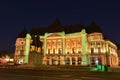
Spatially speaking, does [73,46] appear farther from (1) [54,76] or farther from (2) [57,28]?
(1) [54,76]

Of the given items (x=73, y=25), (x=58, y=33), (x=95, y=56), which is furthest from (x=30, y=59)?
(x=73, y=25)

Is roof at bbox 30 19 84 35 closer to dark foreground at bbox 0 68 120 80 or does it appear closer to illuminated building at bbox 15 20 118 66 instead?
illuminated building at bbox 15 20 118 66

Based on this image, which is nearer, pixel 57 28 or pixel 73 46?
pixel 73 46

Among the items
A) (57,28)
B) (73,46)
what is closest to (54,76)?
(73,46)

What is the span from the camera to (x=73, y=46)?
266 ft

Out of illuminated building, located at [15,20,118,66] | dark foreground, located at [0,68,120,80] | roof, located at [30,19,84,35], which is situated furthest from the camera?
roof, located at [30,19,84,35]

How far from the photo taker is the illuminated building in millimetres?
73938

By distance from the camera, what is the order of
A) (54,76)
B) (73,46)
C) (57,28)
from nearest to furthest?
(54,76)
(73,46)
(57,28)

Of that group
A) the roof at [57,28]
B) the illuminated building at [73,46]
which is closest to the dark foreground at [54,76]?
the illuminated building at [73,46]

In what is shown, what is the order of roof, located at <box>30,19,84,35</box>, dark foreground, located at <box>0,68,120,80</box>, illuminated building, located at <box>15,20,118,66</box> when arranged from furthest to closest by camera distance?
roof, located at <box>30,19,84,35</box>, illuminated building, located at <box>15,20,118,66</box>, dark foreground, located at <box>0,68,120,80</box>

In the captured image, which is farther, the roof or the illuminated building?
the roof

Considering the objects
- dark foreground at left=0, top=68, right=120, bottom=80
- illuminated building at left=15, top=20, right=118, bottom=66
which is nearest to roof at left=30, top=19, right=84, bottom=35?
illuminated building at left=15, top=20, right=118, bottom=66

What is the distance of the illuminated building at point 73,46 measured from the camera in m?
73.9

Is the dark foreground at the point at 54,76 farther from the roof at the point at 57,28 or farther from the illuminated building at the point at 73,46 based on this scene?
the roof at the point at 57,28
